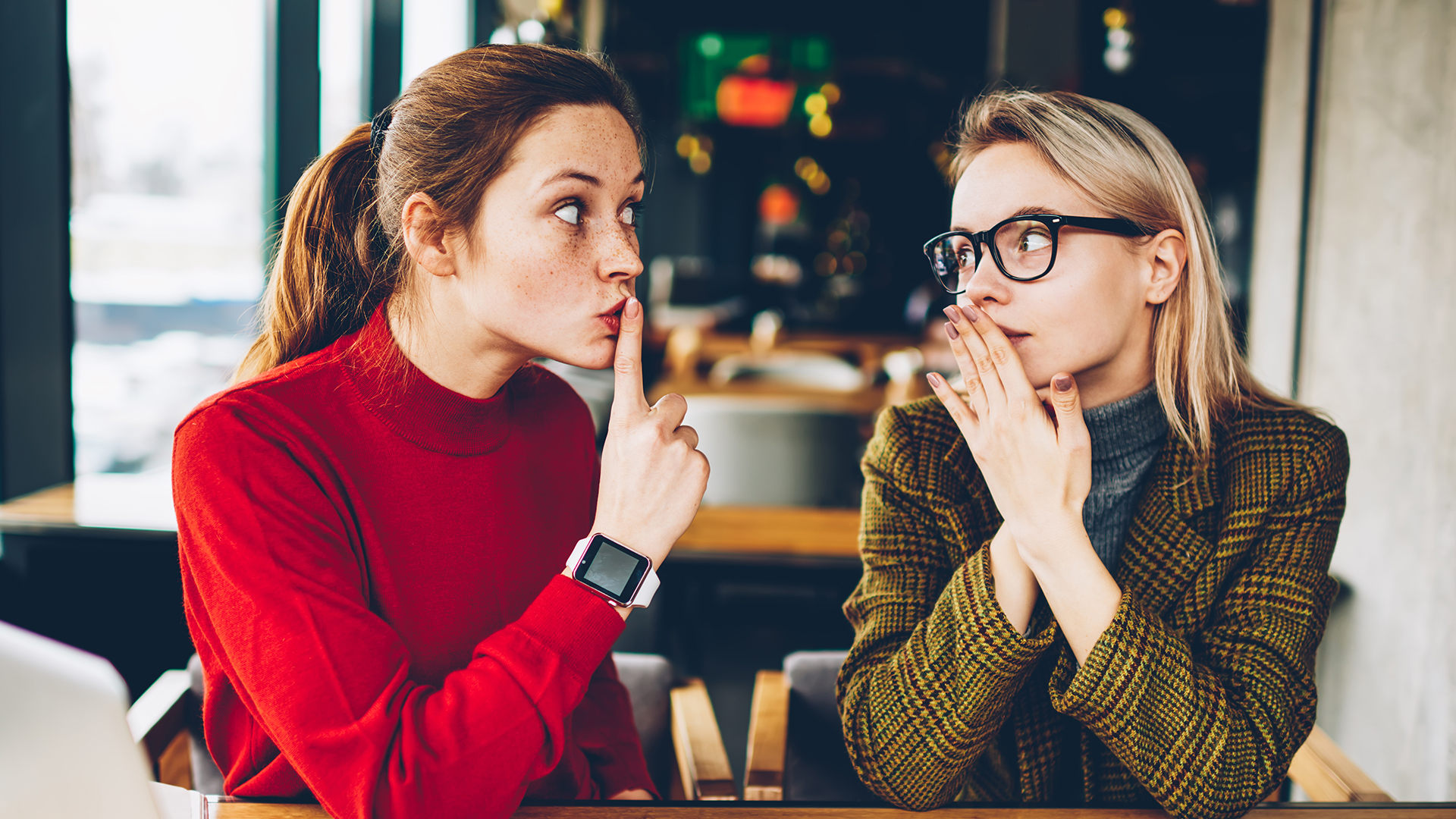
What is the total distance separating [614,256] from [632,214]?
4.2 inches

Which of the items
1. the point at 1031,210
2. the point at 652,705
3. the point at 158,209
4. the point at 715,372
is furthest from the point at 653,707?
the point at 715,372

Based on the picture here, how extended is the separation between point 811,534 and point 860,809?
46.8 inches

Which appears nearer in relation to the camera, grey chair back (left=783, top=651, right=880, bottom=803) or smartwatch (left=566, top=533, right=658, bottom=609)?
smartwatch (left=566, top=533, right=658, bottom=609)

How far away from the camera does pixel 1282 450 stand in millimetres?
1152

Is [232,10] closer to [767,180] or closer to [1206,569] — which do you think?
[1206,569]

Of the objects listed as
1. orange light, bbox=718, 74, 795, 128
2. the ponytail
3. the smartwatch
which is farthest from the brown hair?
orange light, bbox=718, 74, 795, 128

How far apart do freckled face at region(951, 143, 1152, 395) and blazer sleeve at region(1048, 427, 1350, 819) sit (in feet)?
0.94

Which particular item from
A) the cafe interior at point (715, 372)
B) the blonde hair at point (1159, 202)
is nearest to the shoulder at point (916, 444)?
the blonde hair at point (1159, 202)

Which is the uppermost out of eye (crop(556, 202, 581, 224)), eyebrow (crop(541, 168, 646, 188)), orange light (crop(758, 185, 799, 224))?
orange light (crop(758, 185, 799, 224))

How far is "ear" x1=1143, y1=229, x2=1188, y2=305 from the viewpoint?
1161mm

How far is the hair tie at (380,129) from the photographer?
3.45ft

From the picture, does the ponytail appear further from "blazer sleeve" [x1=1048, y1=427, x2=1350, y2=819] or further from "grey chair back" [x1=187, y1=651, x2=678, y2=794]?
"blazer sleeve" [x1=1048, y1=427, x2=1350, y2=819]

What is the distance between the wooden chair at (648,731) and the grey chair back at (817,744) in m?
0.10

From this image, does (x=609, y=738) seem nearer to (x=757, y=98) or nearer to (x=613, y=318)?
(x=613, y=318)
